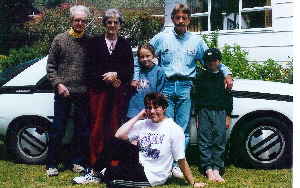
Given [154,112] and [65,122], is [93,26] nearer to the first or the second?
[65,122]

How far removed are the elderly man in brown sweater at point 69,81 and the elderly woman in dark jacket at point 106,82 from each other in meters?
0.26

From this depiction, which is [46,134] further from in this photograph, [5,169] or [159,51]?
[159,51]

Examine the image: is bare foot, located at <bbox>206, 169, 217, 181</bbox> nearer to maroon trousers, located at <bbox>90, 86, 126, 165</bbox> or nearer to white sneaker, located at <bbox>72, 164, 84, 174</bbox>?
maroon trousers, located at <bbox>90, 86, 126, 165</bbox>

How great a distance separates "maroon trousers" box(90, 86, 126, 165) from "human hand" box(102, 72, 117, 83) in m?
0.14

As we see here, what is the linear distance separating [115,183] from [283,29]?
6.30 meters

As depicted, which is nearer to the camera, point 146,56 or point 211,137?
point 146,56

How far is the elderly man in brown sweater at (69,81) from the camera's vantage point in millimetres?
4242

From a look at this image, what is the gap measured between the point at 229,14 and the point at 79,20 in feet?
20.6

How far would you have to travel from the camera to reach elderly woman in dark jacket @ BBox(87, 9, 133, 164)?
406cm

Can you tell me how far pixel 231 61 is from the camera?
7656 millimetres

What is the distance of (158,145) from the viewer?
11.9 feet

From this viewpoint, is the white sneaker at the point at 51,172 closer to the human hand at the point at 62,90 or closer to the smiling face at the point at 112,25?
the human hand at the point at 62,90

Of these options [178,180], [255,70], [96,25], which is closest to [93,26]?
[96,25]

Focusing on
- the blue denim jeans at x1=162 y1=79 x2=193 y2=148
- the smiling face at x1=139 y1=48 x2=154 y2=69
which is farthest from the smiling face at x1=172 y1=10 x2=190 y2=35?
the blue denim jeans at x1=162 y1=79 x2=193 y2=148
